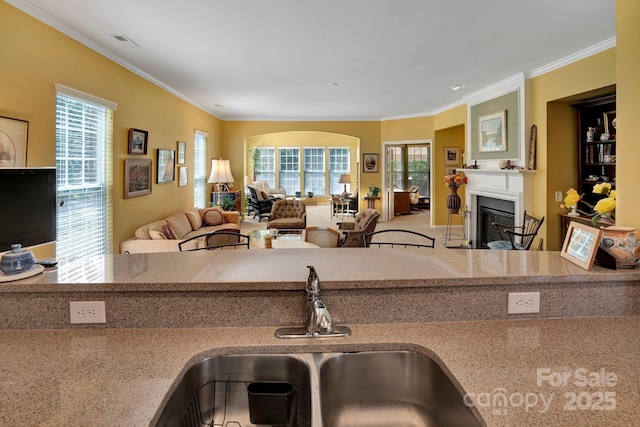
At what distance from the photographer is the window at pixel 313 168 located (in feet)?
44.9

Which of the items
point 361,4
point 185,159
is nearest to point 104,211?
point 185,159

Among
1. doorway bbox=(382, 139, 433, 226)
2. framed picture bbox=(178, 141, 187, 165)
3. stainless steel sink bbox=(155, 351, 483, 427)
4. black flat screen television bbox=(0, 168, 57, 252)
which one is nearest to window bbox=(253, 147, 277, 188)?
doorway bbox=(382, 139, 433, 226)

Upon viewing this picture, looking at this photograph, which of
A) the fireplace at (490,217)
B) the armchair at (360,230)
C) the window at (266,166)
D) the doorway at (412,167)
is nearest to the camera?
the armchair at (360,230)

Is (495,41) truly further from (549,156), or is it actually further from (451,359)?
(451,359)

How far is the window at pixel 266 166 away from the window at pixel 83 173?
9.07 metres

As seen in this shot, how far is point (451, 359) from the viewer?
1065 mm

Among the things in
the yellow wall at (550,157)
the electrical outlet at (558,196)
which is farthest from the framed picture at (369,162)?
the electrical outlet at (558,196)

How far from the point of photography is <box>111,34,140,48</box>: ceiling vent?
3787 mm

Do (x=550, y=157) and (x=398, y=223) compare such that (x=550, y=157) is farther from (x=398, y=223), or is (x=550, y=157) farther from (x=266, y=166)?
(x=266, y=166)

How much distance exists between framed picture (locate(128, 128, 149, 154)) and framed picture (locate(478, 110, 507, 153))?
5.17 metres

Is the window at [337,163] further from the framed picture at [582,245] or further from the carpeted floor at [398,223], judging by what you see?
the framed picture at [582,245]

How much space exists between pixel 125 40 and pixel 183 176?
10.2 ft

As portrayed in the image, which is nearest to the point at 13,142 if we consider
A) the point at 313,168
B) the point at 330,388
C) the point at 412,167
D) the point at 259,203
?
the point at 330,388

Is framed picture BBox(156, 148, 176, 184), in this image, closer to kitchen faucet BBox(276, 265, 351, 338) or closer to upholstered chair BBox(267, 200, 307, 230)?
upholstered chair BBox(267, 200, 307, 230)
